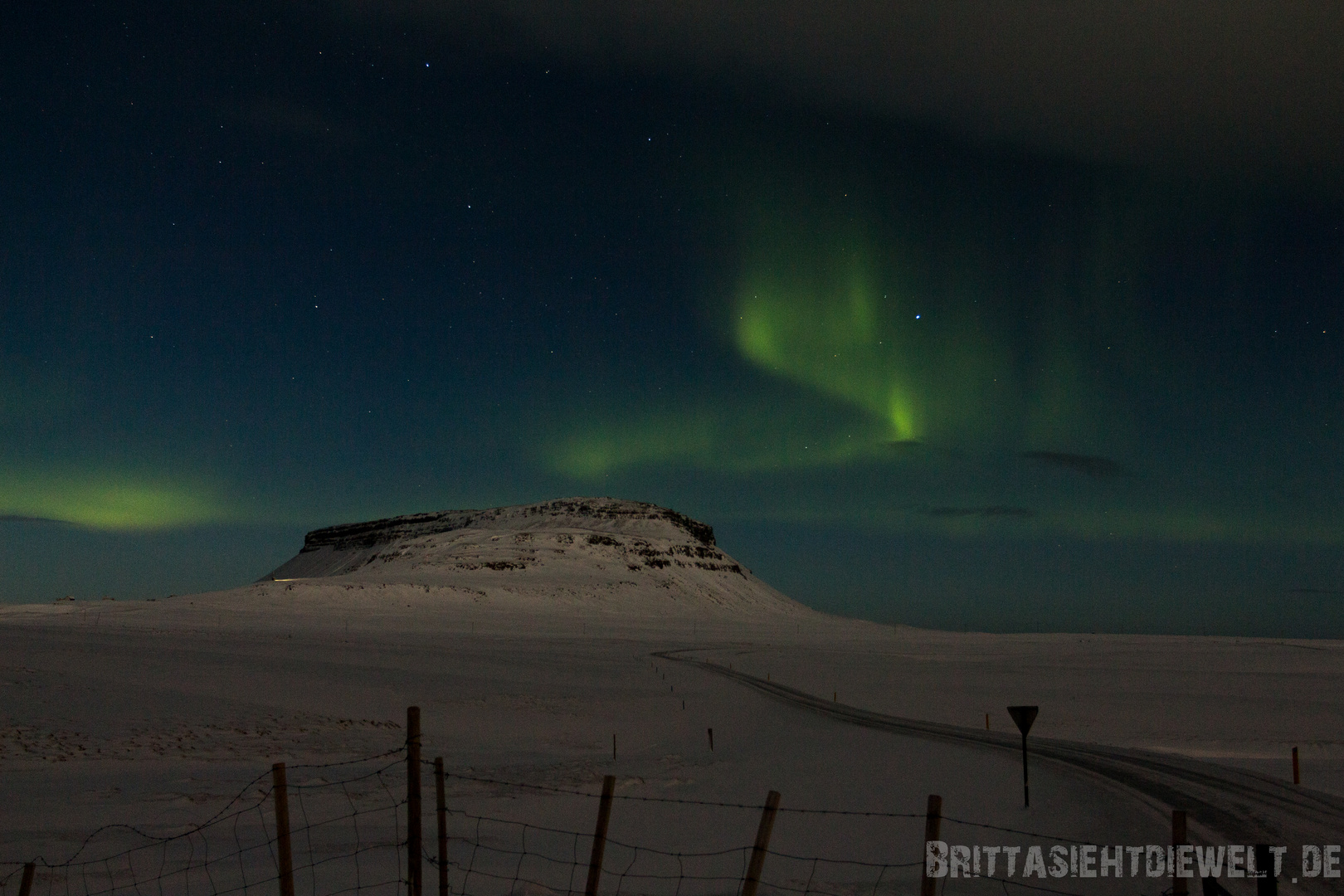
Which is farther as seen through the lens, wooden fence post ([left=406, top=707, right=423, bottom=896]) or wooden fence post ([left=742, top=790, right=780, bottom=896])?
wooden fence post ([left=406, top=707, right=423, bottom=896])

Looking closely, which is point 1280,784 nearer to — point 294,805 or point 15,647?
point 294,805

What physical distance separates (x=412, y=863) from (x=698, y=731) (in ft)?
91.1

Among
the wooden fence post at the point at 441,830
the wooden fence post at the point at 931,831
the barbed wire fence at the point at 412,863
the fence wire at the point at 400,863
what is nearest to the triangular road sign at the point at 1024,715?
the fence wire at the point at 400,863

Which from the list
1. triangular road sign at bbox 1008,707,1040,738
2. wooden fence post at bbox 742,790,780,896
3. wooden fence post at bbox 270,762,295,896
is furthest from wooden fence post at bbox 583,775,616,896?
triangular road sign at bbox 1008,707,1040,738

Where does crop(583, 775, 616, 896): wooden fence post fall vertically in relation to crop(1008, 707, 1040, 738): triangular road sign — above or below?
above

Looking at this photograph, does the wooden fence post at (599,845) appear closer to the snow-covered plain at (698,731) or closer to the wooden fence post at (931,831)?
the wooden fence post at (931,831)

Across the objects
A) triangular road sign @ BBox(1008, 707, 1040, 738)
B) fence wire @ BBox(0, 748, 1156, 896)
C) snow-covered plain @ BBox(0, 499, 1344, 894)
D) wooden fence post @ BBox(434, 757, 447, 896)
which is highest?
wooden fence post @ BBox(434, 757, 447, 896)

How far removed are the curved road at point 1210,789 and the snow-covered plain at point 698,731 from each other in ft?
0.35

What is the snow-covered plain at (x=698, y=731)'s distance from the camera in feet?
56.1

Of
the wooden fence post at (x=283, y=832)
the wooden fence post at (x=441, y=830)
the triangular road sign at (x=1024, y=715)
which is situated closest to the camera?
the wooden fence post at (x=283, y=832)

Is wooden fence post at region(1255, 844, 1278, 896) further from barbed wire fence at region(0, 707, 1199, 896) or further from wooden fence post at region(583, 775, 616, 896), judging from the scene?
wooden fence post at region(583, 775, 616, 896)

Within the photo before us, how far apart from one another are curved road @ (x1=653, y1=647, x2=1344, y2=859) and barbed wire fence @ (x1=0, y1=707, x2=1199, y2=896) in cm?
519

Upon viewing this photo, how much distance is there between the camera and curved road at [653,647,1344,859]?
15.9 metres

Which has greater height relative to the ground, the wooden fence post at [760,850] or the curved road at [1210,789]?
the wooden fence post at [760,850]
